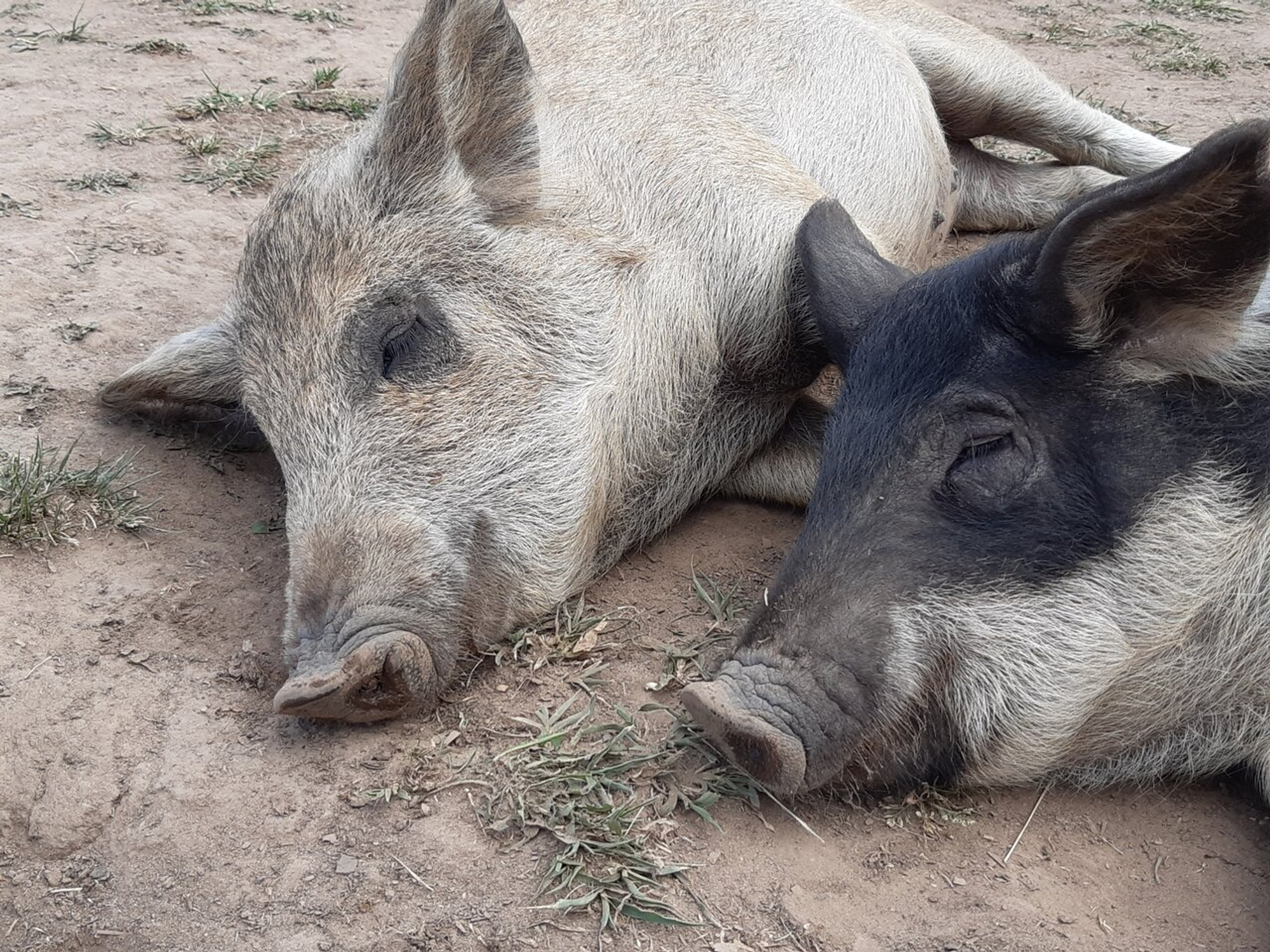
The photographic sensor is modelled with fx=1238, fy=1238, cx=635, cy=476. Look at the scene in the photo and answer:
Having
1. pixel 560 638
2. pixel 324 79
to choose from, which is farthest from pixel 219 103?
pixel 560 638

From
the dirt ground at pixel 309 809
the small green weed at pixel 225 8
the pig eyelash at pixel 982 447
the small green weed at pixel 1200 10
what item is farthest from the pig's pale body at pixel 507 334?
the small green weed at pixel 1200 10

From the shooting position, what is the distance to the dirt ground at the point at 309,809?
246cm

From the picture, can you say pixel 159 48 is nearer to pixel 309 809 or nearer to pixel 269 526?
pixel 269 526

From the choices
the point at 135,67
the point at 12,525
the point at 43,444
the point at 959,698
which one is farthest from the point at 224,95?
the point at 959,698

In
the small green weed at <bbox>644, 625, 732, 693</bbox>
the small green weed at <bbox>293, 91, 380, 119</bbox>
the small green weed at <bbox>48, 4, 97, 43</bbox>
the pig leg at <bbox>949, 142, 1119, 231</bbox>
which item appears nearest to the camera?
the small green weed at <bbox>644, 625, 732, 693</bbox>

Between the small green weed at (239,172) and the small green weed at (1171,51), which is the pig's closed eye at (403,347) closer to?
the small green weed at (239,172)

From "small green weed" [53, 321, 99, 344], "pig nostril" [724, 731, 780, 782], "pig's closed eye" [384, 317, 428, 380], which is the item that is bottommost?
"small green weed" [53, 321, 99, 344]

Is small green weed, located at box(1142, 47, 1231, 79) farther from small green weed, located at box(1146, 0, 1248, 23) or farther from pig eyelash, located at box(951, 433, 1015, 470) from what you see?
pig eyelash, located at box(951, 433, 1015, 470)

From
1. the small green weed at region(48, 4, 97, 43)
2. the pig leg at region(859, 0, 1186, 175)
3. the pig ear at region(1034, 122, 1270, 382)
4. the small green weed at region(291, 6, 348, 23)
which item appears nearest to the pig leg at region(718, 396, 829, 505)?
the pig ear at region(1034, 122, 1270, 382)

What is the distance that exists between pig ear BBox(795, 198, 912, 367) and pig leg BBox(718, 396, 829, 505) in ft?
1.75

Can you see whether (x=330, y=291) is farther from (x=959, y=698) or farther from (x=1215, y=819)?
(x=1215, y=819)

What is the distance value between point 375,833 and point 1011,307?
182cm

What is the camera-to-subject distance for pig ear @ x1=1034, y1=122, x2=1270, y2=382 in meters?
2.35

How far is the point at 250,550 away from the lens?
3.70 metres
